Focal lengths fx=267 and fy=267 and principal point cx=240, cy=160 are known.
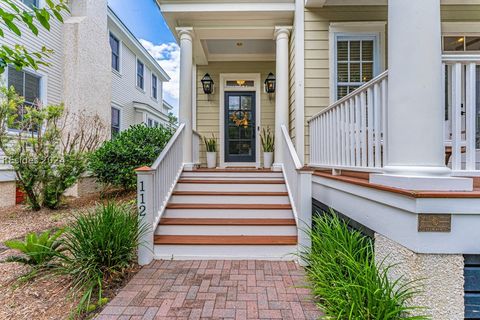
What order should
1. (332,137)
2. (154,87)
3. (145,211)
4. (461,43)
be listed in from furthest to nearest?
(154,87) → (461,43) → (332,137) → (145,211)

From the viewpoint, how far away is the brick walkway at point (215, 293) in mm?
2168

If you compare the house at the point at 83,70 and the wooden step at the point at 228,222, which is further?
the house at the point at 83,70

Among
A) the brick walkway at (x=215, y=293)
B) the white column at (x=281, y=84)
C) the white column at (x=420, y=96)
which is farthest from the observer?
the white column at (x=281, y=84)

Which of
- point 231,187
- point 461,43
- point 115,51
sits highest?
point 115,51

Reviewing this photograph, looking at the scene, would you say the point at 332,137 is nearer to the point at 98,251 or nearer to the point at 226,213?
the point at 226,213

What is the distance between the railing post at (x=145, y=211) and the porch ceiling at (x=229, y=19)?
3.25 metres

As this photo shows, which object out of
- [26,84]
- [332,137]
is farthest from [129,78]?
[332,137]

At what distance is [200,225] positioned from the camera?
140 inches

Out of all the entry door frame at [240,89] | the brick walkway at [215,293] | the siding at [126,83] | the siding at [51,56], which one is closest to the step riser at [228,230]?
the brick walkway at [215,293]

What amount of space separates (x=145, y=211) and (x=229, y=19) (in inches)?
151

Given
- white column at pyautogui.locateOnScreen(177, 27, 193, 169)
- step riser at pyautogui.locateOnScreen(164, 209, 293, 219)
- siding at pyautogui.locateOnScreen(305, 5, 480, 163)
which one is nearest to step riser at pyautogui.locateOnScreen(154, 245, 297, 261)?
step riser at pyautogui.locateOnScreen(164, 209, 293, 219)

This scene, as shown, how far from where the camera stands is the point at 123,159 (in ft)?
17.9

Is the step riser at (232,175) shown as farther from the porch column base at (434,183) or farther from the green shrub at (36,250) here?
the porch column base at (434,183)

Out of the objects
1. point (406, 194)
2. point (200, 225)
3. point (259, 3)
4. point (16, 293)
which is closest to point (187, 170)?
point (200, 225)
